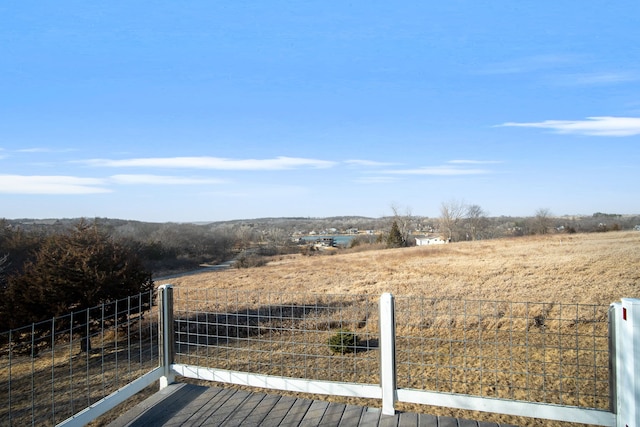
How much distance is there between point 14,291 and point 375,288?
24.4 feet

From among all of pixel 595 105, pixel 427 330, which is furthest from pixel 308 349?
pixel 595 105

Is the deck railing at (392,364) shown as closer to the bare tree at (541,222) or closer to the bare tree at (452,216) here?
the bare tree at (541,222)

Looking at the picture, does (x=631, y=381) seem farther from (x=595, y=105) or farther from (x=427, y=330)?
(x=595, y=105)

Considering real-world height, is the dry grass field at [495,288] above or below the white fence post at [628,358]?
below

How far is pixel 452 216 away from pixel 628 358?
40.6 metres

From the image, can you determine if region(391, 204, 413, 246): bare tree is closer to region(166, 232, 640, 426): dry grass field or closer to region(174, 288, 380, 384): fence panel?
region(166, 232, 640, 426): dry grass field

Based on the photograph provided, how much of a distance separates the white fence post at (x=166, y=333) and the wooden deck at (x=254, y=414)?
0.22m

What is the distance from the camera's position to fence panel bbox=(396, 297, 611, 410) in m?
3.30

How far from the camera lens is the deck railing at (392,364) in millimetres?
2316

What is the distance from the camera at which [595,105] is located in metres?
11.1

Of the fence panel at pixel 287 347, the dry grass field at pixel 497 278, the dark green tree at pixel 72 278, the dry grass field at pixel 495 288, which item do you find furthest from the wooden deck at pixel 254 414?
the dry grass field at pixel 497 278

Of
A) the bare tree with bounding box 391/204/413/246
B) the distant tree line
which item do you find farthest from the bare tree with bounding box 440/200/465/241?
the bare tree with bounding box 391/204/413/246

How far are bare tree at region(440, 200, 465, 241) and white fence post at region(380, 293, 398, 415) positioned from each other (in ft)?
129

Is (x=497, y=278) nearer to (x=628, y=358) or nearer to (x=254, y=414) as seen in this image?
(x=628, y=358)
